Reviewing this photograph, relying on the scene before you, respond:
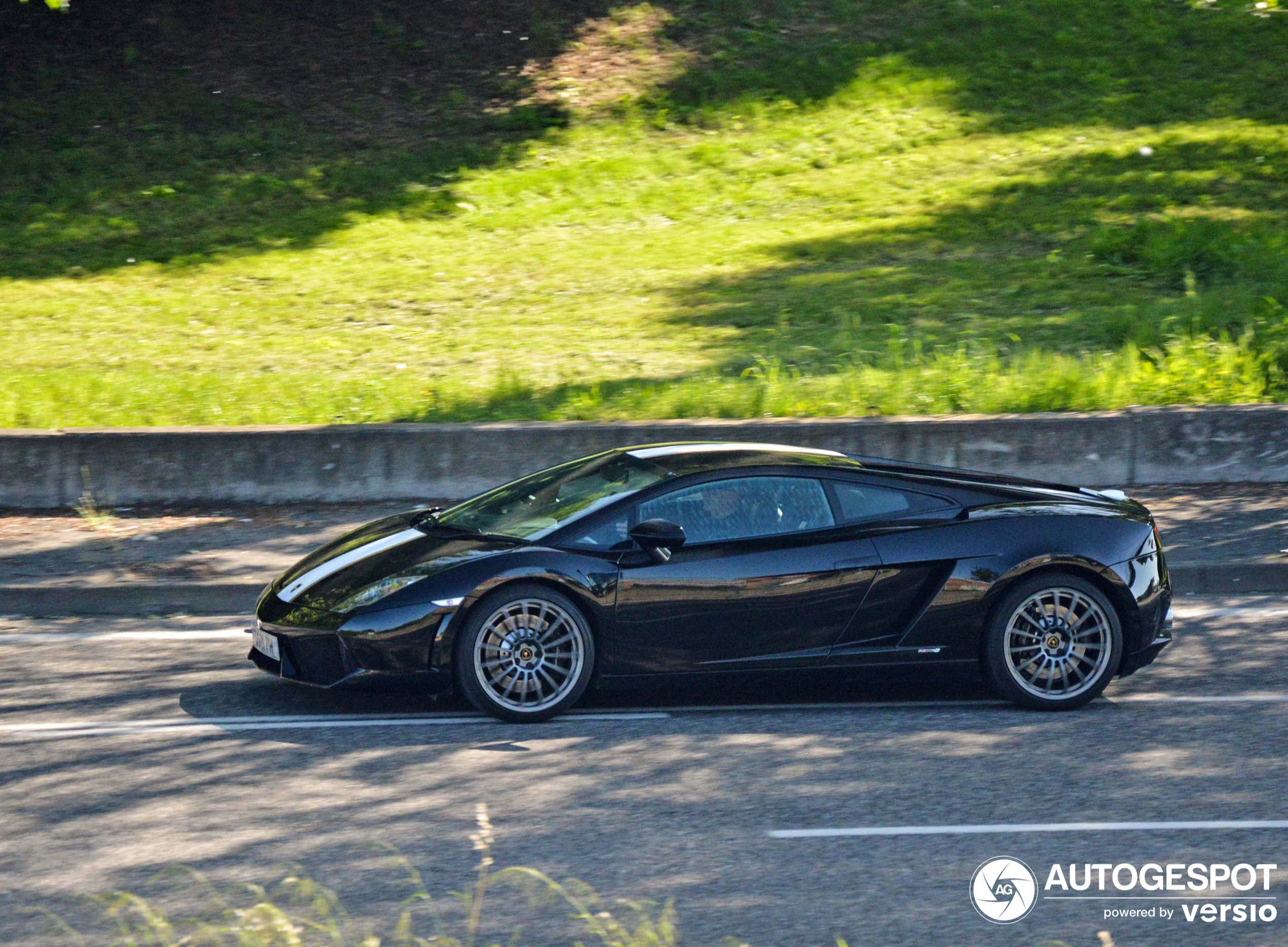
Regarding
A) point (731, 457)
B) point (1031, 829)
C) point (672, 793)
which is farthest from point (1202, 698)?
point (672, 793)

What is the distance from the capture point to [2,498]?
11.3 metres

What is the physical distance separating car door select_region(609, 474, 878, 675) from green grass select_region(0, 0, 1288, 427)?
5388 millimetres

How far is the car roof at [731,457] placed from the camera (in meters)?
7.04

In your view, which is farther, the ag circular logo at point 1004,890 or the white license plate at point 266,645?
the white license plate at point 266,645

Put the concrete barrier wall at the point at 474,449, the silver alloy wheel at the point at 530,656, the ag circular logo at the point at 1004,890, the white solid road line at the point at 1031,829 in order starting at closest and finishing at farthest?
the ag circular logo at the point at 1004,890 → the white solid road line at the point at 1031,829 → the silver alloy wheel at the point at 530,656 → the concrete barrier wall at the point at 474,449

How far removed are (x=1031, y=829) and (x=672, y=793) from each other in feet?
A: 4.49

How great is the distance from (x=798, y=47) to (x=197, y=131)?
10.3 m

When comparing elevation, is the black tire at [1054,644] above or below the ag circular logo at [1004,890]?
above

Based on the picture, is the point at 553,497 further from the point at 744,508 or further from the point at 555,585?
the point at 744,508

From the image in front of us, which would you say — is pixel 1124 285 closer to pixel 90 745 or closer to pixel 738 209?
pixel 738 209

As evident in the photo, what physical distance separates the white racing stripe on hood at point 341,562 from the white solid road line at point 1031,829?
8.79 feet

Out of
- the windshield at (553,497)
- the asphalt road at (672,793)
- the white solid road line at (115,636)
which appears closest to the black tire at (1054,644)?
the asphalt road at (672,793)

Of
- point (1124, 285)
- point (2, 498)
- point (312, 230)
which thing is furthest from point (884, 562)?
point (312, 230)

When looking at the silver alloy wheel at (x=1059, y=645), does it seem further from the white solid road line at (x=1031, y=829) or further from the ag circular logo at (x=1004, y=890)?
the ag circular logo at (x=1004, y=890)
